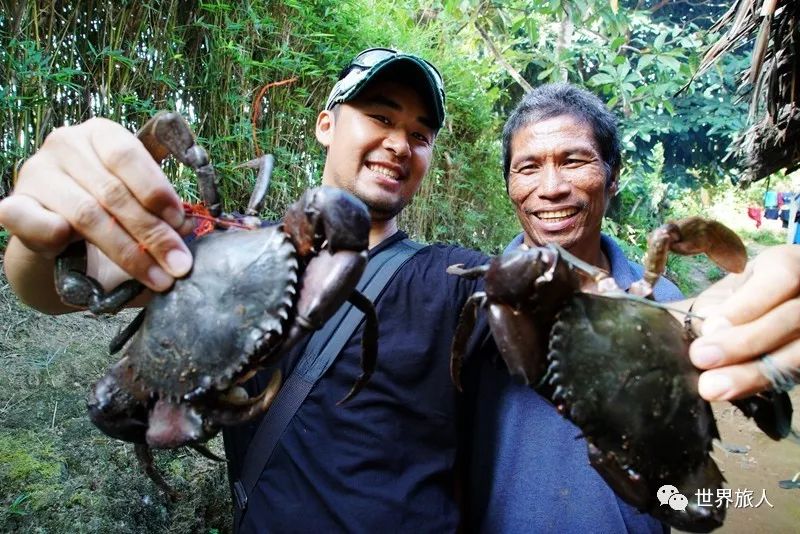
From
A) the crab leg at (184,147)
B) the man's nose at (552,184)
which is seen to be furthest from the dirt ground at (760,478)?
the crab leg at (184,147)

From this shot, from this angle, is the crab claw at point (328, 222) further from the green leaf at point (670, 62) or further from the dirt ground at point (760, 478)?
the green leaf at point (670, 62)

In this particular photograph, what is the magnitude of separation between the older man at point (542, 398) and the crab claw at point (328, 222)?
0.97 meters

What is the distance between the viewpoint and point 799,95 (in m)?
2.94

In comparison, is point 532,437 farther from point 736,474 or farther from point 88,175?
point 736,474

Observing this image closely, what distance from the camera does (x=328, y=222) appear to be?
1.03m

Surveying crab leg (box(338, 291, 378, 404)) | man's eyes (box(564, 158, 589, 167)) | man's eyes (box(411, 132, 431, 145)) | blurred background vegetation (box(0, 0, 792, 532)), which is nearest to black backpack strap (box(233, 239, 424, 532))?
crab leg (box(338, 291, 378, 404))

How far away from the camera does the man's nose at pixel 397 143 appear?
1.88 metres

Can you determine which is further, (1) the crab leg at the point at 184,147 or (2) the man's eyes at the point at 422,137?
(2) the man's eyes at the point at 422,137

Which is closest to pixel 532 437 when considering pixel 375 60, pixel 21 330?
pixel 375 60

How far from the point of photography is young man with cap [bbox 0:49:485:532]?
1.04 m

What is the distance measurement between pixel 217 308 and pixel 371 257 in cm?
85

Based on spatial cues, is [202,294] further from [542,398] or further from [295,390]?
[542,398]

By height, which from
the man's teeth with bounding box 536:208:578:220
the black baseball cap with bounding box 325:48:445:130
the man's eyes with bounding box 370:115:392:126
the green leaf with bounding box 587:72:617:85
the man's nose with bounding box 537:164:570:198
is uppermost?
the green leaf with bounding box 587:72:617:85

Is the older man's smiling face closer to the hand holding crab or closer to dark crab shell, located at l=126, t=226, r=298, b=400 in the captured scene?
the hand holding crab
